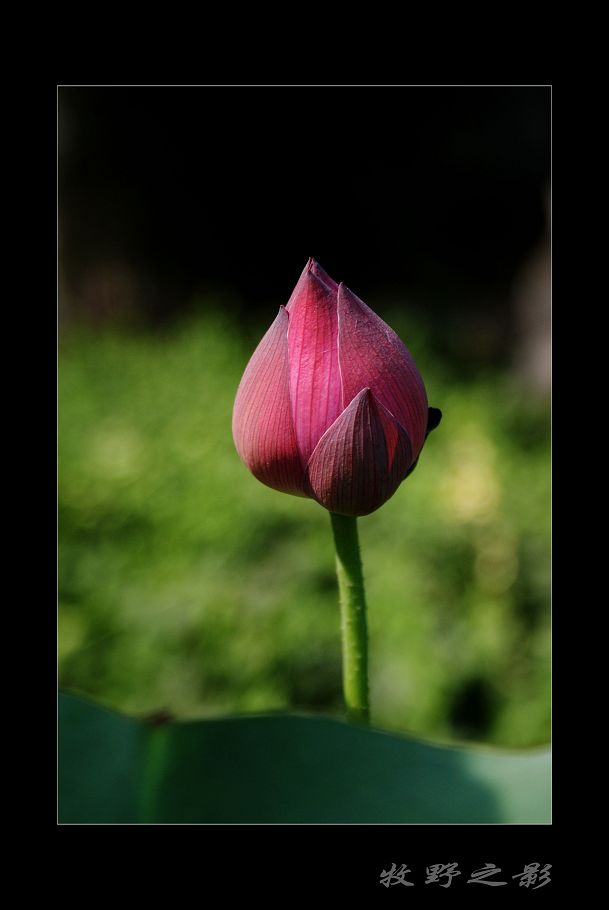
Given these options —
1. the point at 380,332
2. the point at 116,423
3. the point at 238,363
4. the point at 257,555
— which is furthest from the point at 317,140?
the point at 380,332

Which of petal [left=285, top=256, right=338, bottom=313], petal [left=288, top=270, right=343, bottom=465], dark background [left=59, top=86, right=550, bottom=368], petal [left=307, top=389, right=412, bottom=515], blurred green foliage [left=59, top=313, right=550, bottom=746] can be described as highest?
dark background [left=59, top=86, right=550, bottom=368]

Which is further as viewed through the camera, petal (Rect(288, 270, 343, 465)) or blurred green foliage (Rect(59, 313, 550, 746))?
blurred green foliage (Rect(59, 313, 550, 746))

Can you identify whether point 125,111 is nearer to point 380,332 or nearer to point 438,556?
point 438,556

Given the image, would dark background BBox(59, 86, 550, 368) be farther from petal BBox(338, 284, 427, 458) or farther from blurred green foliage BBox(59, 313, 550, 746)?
petal BBox(338, 284, 427, 458)

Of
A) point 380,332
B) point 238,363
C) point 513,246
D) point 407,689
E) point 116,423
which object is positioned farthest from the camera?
point 513,246

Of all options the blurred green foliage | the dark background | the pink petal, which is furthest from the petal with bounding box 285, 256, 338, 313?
the dark background

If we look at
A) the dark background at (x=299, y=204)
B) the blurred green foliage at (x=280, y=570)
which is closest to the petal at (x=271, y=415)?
the blurred green foliage at (x=280, y=570)

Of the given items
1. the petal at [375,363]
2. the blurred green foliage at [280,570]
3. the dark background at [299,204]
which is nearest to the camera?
the petal at [375,363]

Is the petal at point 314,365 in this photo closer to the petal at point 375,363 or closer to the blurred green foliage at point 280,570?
the petal at point 375,363
